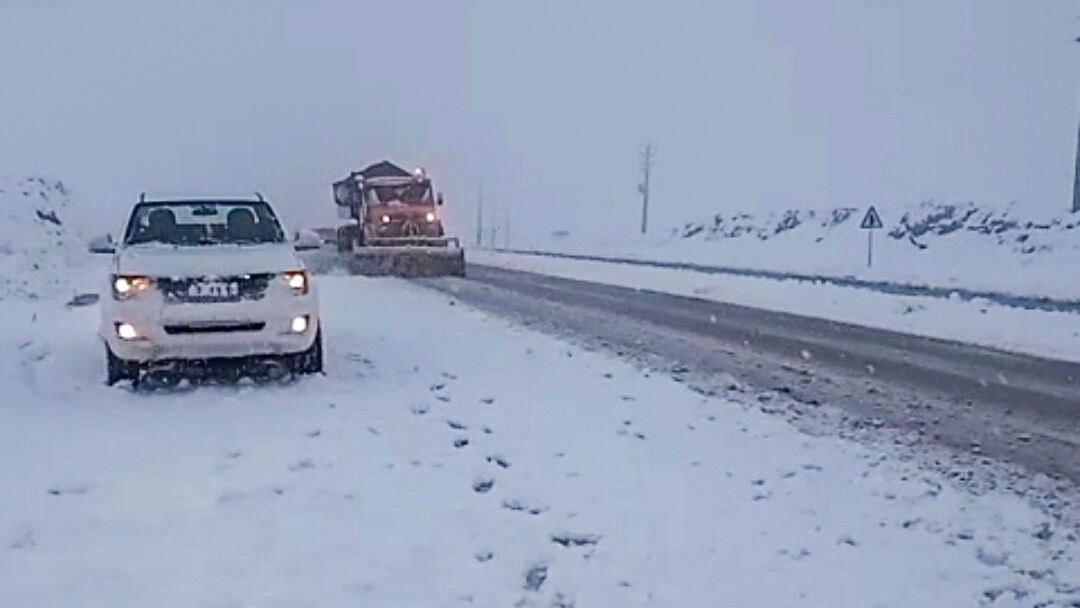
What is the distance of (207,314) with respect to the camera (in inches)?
375

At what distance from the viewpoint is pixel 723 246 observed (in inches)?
2264

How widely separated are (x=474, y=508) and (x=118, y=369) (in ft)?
15.4

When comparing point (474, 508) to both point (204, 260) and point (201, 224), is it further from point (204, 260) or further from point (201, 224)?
point (201, 224)

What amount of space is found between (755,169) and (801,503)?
115 meters

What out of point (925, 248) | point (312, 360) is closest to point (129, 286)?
point (312, 360)

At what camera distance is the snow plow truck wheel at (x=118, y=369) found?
31.9 ft

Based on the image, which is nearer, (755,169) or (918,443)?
(918,443)

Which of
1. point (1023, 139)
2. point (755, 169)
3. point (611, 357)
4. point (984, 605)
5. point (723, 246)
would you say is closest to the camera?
point (984, 605)

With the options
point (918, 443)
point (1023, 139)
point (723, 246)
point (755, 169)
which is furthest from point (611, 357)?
point (755, 169)

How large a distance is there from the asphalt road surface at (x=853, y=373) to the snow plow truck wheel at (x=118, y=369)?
4891 millimetres

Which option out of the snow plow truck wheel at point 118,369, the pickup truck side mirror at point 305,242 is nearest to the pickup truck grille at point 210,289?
the snow plow truck wheel at point 118,369

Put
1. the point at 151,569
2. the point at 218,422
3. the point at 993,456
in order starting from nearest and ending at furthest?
the point at 151,569
the point at 993,456
the point at 218,422

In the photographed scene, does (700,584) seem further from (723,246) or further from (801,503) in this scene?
(723,246)

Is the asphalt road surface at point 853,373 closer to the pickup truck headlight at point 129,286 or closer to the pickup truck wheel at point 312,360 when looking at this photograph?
the pickup truck wheel at point 312,360
